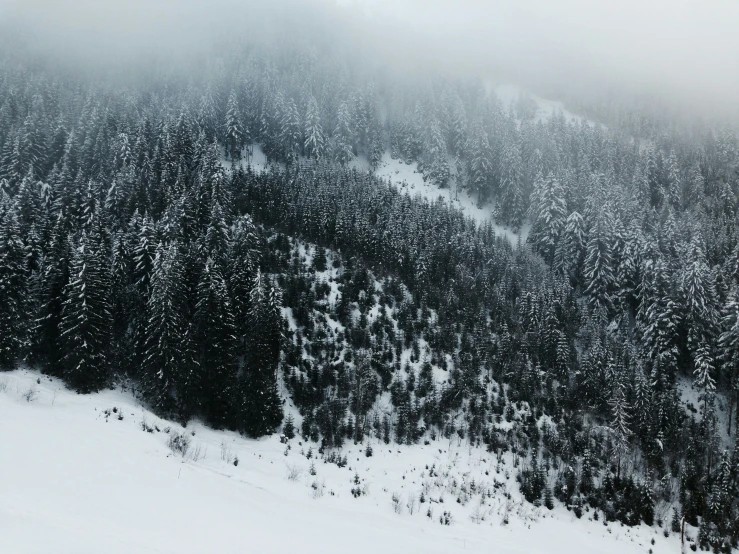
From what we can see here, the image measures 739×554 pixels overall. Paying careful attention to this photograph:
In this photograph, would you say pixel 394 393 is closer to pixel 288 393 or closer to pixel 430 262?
pixel 288 393

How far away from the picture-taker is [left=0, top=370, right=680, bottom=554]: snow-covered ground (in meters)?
13.2

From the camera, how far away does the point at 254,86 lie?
113875 mm

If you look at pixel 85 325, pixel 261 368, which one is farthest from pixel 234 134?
pixel 261 368

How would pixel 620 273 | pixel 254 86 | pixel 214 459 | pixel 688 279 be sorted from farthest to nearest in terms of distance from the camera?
pixel 254 86 → pixel 620 273 → pixel 688 279 → pixel 214 459

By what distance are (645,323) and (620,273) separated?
9.24m

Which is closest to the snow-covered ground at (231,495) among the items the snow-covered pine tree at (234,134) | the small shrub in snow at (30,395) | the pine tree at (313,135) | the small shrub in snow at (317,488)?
the small shrub in snow at (30,395)

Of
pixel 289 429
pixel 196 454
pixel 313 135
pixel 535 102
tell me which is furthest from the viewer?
pixel 535 102

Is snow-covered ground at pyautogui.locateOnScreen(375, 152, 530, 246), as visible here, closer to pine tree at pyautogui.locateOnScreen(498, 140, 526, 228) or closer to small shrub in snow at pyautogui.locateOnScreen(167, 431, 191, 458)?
pine tree at pyautogui.locateOnScreen(498, 140, 526, 228)

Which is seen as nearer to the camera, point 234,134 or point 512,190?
point 512,190

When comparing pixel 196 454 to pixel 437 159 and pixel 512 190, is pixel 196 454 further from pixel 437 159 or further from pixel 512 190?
pixel 437 159

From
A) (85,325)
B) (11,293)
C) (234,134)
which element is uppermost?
(234,134)

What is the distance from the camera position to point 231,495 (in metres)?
19.3

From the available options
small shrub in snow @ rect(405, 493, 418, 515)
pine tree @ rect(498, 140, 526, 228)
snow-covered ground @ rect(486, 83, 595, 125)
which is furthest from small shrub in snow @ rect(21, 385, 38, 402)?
snow-covered ground @ rect(486, 83, 595, 125)

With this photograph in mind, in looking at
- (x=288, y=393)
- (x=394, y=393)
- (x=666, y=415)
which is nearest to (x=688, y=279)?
(x=666, y=415)
